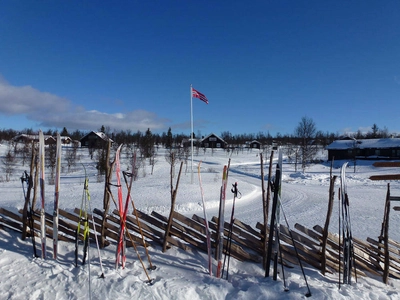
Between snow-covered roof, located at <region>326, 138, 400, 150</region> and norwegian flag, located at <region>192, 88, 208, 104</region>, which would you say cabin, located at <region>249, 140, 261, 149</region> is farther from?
norwegian flag, located at <region>192, 88, 208, 104</region>

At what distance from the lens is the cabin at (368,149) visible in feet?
137

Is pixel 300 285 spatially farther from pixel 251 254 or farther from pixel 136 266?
pixel 136 266

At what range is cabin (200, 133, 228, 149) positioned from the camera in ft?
240

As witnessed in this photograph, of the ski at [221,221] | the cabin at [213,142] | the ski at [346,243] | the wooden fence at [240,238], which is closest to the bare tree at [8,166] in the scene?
the wooden fence at [240,238]

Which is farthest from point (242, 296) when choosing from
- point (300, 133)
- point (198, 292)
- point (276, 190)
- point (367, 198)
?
point (300, 133)

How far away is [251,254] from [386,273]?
2237 millimetres

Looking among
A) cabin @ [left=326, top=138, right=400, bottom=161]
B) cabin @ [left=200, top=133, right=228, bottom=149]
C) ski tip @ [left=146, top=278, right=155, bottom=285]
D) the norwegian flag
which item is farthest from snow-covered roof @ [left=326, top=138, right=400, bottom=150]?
ski tip @ [left=146, top=278, right=155, bottom=285]

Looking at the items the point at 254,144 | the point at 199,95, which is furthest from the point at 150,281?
the point at 254,144

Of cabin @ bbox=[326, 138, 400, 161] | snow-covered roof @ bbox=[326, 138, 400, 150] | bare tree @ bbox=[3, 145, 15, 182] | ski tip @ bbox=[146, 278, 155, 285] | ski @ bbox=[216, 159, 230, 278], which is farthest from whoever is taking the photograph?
snow-covered roof @ bbox=[326, 138, 400, 150]

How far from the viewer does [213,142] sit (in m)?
73.6

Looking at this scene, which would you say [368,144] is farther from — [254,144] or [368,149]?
[254,144]

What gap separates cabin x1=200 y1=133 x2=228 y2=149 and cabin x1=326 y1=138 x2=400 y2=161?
31.8 meters

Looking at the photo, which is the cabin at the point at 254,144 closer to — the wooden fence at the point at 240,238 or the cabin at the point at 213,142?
the cabin at the point at 213,142

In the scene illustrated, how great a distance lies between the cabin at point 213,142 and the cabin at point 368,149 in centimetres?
3177
